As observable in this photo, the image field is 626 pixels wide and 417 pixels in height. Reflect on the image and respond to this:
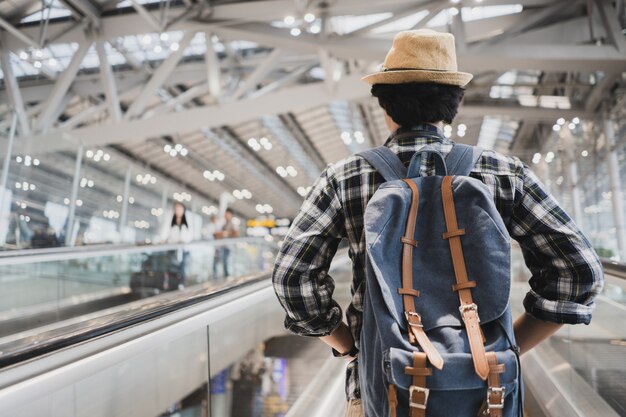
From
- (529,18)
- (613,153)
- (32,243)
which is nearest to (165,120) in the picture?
(32,243)

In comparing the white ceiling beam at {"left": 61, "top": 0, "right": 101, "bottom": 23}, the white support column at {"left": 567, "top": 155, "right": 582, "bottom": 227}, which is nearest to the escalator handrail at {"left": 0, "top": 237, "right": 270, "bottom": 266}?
the white ceiling beam at {"left": 61, "top": 0, "right": 101, "bottom": 23}

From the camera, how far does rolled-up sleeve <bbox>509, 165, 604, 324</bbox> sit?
136 cm

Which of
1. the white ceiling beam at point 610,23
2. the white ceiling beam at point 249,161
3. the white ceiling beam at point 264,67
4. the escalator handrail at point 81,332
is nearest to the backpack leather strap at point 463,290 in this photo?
the escalator handrail at point 81,332

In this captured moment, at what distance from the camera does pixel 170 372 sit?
80.9 inches

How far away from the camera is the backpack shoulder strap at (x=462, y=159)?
1359mm

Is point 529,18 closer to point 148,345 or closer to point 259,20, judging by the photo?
point 259,20

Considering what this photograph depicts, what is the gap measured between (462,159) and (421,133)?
0.14 meters

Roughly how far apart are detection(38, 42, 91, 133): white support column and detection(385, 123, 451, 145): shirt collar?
12235 mm

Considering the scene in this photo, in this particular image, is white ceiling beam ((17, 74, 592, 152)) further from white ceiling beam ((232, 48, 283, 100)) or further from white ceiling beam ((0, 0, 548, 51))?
white ceiling beam ((0, 0, 548, 51))

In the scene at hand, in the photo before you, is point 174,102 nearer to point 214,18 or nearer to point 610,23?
point 214,18

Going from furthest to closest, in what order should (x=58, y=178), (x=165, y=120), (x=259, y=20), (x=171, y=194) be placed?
1. (x=171, y=194)
2. (x=165, y=120)
3. (x=259, y=20)
4. (x=58, y=178)

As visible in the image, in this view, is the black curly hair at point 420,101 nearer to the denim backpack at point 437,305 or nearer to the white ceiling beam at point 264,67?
the denim backpack at point 437,305

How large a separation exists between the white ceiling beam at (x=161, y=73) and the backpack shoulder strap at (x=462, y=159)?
421 inches

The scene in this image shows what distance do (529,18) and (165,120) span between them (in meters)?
8.74
